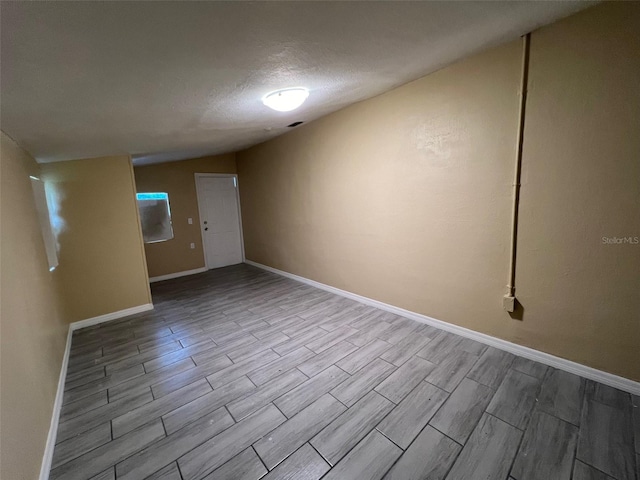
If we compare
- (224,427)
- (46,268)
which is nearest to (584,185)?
(224,427)

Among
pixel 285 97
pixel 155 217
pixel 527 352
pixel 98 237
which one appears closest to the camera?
pixel 285 97

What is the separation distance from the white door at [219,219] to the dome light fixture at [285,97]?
149 inches

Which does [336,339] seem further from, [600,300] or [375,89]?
[375,89]

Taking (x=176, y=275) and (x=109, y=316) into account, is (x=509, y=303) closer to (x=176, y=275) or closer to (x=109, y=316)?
(x=109, y=316)

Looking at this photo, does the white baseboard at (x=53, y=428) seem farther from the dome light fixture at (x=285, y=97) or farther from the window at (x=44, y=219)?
the dome light fixture at (x=285, y=97)

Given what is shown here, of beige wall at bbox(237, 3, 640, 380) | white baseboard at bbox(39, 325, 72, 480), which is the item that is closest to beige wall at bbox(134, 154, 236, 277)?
white baseboard at bbox(39, 325, 72, 480)

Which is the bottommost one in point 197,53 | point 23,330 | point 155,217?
point 23,330

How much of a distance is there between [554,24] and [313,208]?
9.72ft

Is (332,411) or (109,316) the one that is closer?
(332,411)

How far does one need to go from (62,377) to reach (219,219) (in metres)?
3.87

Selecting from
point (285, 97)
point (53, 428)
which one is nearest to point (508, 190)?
point (285, 97)

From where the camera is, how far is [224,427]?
1706 mm

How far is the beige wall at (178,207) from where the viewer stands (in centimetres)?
490

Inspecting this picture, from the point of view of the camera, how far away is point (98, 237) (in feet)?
10.8
